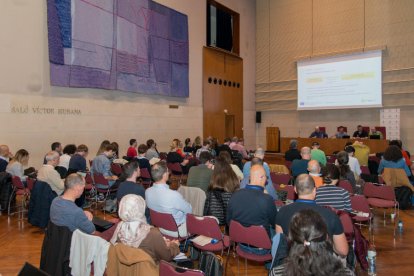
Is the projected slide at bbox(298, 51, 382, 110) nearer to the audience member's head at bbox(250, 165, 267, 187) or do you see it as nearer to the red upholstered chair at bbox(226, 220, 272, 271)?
the audience member's head at bbox(250, 165, 267, 187)

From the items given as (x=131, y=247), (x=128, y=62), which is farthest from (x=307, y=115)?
(x=131, y=247)

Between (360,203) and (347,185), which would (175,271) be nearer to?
(360,203)

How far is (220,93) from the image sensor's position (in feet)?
50.9

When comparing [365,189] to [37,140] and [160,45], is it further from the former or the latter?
[160,45]

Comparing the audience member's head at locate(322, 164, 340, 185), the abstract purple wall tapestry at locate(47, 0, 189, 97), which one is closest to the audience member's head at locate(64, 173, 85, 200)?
the audience member's head at locate(322, 164, 340, 185)

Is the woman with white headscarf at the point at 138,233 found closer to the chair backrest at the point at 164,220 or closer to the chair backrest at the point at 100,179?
the chair backrest at the point at 164,220

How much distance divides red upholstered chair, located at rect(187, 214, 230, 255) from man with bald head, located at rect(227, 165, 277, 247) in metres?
0.20

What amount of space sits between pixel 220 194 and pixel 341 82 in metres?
11.9

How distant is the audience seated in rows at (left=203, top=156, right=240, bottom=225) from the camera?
13.1 ft

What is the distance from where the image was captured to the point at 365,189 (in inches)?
210

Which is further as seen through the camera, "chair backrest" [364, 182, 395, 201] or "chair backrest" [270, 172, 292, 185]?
"chair backrest" [270, 172, 292, 185]

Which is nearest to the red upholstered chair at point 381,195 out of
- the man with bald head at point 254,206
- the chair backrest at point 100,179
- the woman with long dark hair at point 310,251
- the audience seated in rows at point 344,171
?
the audience seated in rows at point 344,171

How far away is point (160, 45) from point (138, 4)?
1.50 m

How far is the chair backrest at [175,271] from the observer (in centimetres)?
201
